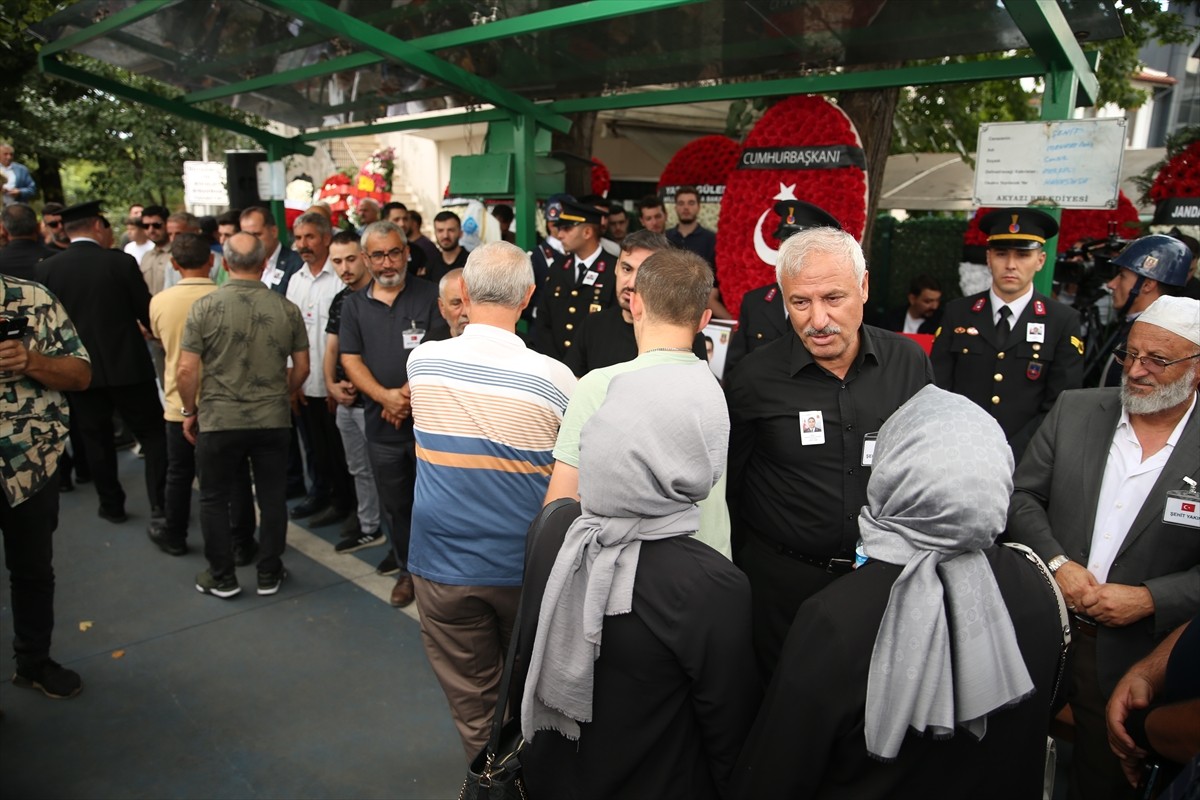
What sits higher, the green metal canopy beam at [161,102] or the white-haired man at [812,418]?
the green metal canopy beam at [161,102]

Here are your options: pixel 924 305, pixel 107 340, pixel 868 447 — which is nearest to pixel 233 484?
pixel 107 340

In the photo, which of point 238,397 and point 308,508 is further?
point 308,508

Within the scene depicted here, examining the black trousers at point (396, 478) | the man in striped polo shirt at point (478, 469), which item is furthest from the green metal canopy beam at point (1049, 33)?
the black trousers at point (396, 478)

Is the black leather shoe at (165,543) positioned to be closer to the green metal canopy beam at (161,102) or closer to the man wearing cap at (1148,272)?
the green metal canopy beam at (161,102)

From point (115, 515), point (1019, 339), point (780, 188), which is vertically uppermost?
point (780, 188)

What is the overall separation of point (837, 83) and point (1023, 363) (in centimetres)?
174

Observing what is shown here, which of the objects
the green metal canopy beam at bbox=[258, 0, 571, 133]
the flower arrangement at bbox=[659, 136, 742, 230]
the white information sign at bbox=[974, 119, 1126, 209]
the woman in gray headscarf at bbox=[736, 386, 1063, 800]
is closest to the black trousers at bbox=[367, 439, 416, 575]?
the green metal canopy beam at bbox=[258, 0, 571, 133]

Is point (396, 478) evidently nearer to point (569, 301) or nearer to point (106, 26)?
point (569, 301)

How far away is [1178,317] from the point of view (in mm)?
2207

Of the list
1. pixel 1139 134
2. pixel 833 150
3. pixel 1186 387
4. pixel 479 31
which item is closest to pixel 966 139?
pixel 833 150

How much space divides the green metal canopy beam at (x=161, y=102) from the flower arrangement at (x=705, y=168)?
11.4 feet

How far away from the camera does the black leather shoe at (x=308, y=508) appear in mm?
5461

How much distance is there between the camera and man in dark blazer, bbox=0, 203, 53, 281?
5.37m

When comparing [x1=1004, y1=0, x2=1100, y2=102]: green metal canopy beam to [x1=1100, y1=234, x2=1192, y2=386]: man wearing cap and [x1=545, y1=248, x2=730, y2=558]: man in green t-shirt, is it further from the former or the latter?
[x1=545, y1=248, x2=730, y2=558]: man in green t-shirt
